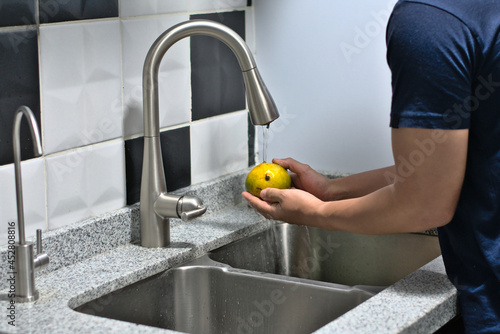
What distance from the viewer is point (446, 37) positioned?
934 mm

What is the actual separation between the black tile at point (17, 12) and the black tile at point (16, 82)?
0.6 inches

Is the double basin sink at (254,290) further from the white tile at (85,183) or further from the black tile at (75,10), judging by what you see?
the black tile at (75,10)

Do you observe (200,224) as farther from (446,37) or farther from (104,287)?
(446,37)

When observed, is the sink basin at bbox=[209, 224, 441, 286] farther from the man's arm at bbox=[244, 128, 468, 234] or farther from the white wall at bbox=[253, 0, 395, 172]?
the man's arm at bbox=[244, 128, 468, 234]

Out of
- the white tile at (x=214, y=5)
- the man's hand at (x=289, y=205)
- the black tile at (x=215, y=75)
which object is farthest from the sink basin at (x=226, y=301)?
the white tile at (x=214, y=5)

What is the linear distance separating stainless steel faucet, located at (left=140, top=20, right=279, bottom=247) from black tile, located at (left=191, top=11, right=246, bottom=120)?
0.23 metres

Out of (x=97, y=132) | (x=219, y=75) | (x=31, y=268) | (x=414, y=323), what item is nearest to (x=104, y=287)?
(x=31, y=268)

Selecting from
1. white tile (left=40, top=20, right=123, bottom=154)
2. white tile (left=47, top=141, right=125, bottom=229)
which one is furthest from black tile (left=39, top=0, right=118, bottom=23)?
white tile (left=47, top=141, right=125, bottom=229)

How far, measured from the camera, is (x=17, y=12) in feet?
3.68

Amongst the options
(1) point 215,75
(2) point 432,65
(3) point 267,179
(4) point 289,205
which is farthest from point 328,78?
(2) point 432,65

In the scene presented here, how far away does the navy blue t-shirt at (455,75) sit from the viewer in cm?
94

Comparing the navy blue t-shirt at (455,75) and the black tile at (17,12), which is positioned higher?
the black tile at (17,12)

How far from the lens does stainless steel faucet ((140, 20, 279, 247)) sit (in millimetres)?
1284

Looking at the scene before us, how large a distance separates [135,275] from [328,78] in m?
0.66
